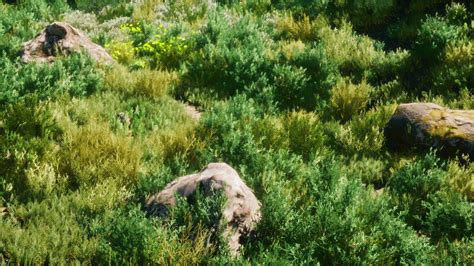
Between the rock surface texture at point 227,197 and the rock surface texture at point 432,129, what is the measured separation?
273 centimetres

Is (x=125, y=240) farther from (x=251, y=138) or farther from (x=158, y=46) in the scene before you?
(x=158, y=46)

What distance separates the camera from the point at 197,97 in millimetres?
7930

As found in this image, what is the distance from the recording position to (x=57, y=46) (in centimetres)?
867

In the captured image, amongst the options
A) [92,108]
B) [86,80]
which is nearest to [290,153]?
[92,108]

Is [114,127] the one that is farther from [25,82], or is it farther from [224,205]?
[224,205]

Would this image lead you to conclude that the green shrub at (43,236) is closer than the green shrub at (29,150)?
Yes

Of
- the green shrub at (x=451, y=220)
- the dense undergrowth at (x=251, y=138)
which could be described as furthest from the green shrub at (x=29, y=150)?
the green shrub at (x=451, y=220)

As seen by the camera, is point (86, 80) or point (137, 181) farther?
point (86, 80)

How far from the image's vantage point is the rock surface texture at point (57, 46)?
8.55 m

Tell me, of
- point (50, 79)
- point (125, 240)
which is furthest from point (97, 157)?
point (50, 79)

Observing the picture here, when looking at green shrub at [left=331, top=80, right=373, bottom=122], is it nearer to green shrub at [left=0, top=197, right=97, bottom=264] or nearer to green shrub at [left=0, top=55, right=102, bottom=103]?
green shrub at [left=0, top=55, right=102, bottom=103]

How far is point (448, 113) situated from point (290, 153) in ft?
7.50

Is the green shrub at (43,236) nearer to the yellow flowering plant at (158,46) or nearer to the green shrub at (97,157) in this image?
the green shrub at (97,157)

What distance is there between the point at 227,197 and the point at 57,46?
5.85 m
